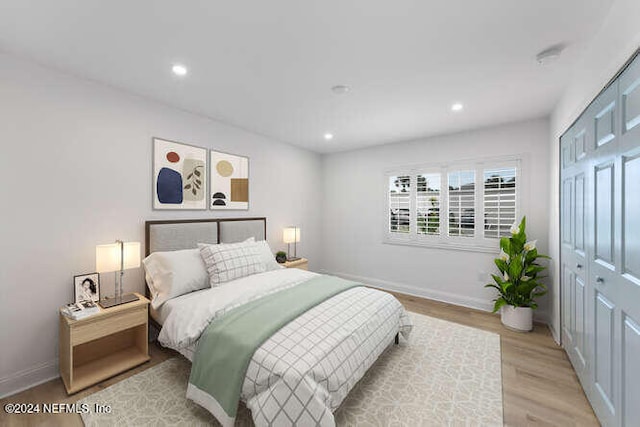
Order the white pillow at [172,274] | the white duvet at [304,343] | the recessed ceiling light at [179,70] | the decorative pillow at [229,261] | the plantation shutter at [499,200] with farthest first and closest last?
Answer: the plantation shutter at [499,200] → the decorative pillow at [229,261] → the white pillow at [172,274] → the recessed ceiling light at [179,70] → the white duvet at [304,343]

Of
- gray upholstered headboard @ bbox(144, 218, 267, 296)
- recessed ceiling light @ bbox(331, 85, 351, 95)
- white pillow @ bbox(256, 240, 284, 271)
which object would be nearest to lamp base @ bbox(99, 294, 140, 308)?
gray upholstered headboard @ bbox(144, 218, 267, 296)

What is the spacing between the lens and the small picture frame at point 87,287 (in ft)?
7.41

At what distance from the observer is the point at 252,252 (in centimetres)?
303

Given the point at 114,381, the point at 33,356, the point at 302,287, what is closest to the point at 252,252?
the point at 302,287

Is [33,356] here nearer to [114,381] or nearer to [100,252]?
[114,381]

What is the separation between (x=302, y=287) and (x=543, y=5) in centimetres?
262

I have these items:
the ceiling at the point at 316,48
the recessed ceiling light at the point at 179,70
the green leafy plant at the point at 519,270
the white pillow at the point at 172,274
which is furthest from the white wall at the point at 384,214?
the recessed ceiling light at the point at 179,70

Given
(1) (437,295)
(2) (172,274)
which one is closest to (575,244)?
(1) (437,295)

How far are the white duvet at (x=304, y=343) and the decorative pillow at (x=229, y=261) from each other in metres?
0.13

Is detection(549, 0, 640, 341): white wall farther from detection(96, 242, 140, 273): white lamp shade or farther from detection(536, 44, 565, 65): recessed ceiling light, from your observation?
detection(96, 242, 140, 273): white lamp shade

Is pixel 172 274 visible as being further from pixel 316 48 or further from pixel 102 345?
pixel 316 48

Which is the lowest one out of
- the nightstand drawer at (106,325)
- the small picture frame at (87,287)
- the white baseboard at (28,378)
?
the white baseboard at (28,378)

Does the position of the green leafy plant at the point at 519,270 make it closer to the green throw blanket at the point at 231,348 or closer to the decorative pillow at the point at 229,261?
the green throw blanket at the point at 231,348

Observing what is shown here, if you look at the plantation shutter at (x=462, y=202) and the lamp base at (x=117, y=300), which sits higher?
the plantation shutter at (x=462, y=202)
